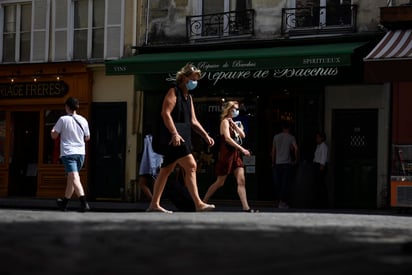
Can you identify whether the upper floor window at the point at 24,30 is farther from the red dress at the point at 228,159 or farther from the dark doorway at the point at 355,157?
the red dress at the point at 228,159

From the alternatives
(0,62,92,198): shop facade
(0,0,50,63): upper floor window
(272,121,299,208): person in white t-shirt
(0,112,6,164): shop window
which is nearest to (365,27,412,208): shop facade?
(272,121,299,208): person in white t-shirt

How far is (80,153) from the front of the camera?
12711mm

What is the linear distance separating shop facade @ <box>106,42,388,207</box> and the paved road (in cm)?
892

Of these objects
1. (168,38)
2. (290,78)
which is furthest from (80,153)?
(168,38)

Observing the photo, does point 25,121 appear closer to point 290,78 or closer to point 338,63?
point 290,78

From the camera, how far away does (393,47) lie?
51.8 feet

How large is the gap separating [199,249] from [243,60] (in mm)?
11964

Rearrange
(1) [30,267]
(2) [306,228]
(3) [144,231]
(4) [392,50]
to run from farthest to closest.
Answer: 1. (4) [392,50]
2. (2) [306,228]
3. (3) [144,231]
4. (1) [30,267]

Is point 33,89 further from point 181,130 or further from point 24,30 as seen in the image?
point 181,130

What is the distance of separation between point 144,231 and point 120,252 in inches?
65.4

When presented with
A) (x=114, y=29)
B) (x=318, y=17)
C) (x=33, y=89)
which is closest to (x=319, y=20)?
(x=318, y=17)

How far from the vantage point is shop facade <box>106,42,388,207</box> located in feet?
56.0

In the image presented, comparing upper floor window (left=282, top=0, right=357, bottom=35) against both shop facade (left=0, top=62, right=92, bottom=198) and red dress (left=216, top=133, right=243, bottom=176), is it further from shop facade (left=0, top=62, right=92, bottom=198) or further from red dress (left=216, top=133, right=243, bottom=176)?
red dress (left=216, top=133, right=243, bottom=176)

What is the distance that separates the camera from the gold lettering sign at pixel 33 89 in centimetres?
2134
